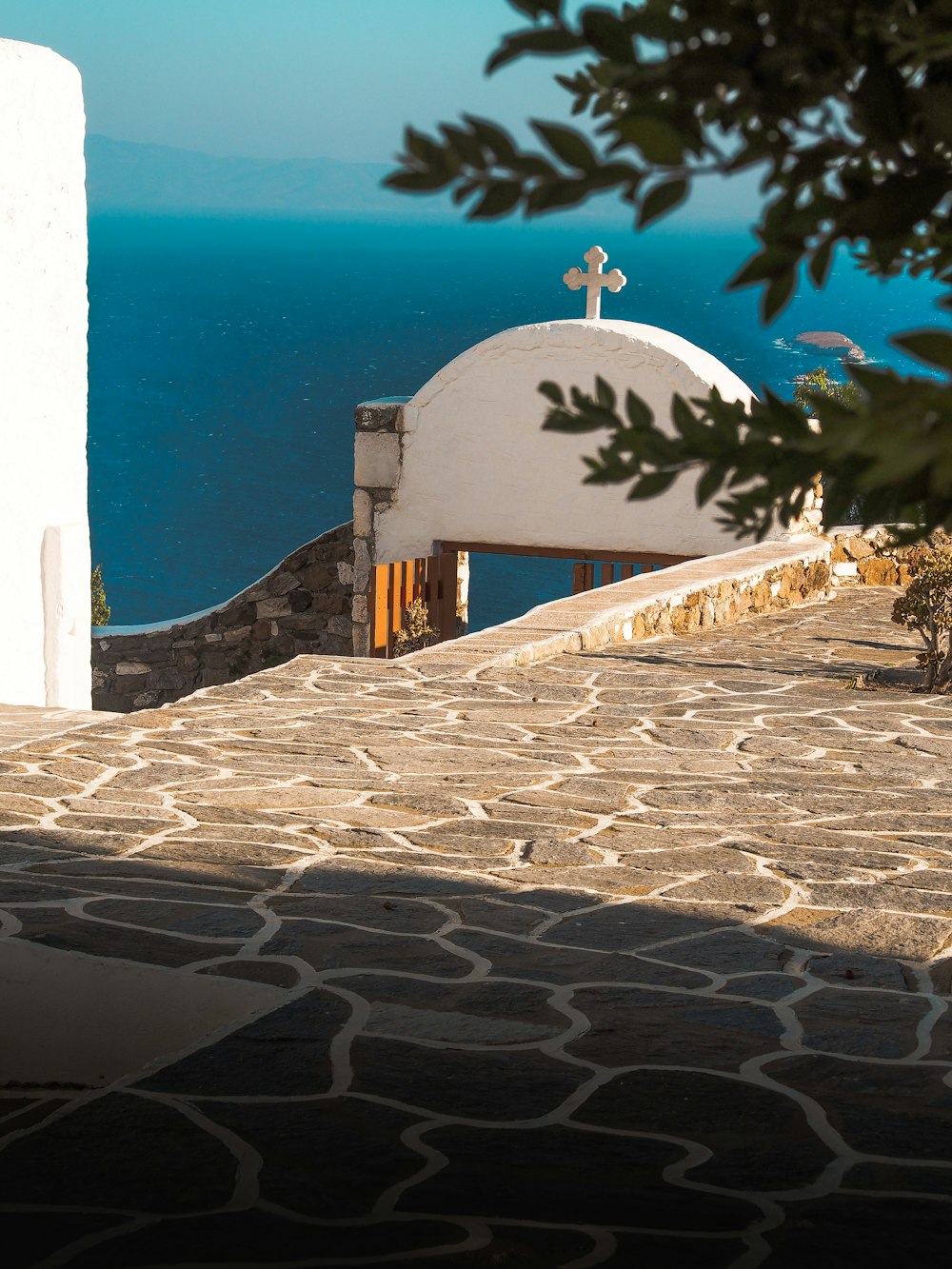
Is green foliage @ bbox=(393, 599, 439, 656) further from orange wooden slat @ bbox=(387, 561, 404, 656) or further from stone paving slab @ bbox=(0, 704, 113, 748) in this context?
stone paving slab @ bbox=(0, 704, 113, 748)

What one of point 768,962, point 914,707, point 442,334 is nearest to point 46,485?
point 914,707

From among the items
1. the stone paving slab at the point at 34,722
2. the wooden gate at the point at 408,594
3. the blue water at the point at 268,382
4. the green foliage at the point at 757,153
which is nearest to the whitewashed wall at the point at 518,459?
the wooden gate at the point at 408,594

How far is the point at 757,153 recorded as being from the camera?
145 cm

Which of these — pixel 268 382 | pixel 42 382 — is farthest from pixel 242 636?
pixel 268 382

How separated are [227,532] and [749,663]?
1957 inches

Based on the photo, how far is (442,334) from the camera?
70625 mm

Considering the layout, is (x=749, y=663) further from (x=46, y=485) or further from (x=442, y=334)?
(x=442, y=334)

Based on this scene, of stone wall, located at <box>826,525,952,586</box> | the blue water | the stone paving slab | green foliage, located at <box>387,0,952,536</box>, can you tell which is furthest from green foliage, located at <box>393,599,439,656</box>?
the blue water

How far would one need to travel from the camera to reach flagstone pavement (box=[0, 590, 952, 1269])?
254 cm

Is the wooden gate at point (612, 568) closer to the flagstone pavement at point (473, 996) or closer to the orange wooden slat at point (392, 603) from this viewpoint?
the orange wooden slat at point (392, 603)

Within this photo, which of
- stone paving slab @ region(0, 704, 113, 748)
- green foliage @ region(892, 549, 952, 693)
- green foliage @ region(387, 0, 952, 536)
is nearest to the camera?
green foliage @ region(387, 0, 952, 536)

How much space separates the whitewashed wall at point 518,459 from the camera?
14570mm

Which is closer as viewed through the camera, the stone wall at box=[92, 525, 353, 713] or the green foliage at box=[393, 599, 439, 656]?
the green foliage at box=[393, 599, 439, 656]

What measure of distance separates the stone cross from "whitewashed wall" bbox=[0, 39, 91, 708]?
545 centimetres
